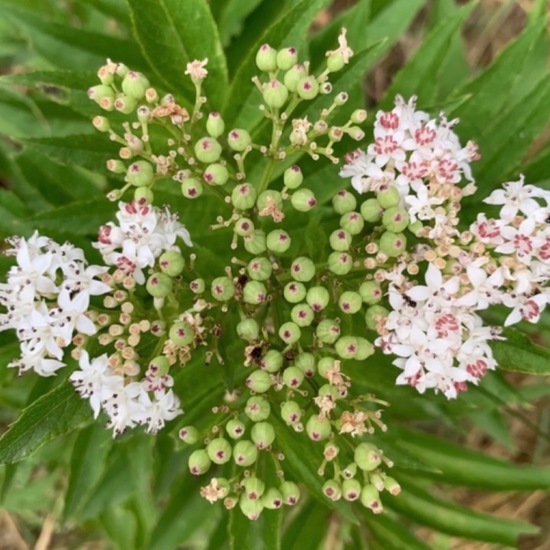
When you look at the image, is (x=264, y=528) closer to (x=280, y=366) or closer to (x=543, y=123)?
(x=280, y=366)

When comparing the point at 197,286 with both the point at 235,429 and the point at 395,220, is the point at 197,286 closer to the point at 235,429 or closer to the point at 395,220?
the point at 235,429

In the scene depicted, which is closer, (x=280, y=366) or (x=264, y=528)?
(x=280, y=366)

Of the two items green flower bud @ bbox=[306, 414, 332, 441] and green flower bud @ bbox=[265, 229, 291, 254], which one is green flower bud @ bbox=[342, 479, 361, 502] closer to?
green flower bud @ bbox=[306, 414, 332, 441]

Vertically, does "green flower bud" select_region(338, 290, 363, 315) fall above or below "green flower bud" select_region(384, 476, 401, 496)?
above

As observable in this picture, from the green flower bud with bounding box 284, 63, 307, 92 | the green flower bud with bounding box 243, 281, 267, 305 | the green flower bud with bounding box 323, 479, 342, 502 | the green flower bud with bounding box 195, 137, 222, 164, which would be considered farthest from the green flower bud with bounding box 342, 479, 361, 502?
the green flower bud with bounding box 284, 63, 307, 92

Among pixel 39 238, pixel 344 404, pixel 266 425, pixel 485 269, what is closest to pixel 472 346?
pixel 485 269

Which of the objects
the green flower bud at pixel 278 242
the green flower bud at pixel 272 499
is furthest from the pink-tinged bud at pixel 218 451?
the green flower bud at pixel 278 242

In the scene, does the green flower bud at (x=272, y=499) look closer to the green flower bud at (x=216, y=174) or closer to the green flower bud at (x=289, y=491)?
the green flower bud at (x=289, y=491)
